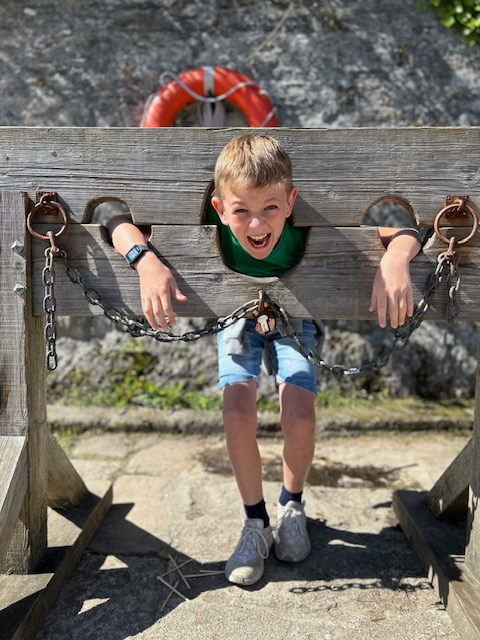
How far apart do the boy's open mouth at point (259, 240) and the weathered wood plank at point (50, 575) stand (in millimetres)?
1278

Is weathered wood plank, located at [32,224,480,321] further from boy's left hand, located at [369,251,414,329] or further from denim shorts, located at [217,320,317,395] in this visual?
denim shorts, located at [217,320,317,395]

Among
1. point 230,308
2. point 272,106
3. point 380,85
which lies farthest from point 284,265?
point 380,85

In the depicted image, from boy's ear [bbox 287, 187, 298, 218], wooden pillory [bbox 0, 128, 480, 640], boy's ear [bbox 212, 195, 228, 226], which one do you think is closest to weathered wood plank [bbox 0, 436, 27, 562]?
wooden pillory [bbox 0, 128, 480, 640]

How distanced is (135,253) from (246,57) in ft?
8.46

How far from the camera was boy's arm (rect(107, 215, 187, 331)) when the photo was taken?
2008 mm

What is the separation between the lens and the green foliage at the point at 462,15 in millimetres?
4086

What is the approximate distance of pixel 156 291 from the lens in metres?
2.01

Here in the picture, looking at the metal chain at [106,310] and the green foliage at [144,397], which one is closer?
the metal chain at [106,310]

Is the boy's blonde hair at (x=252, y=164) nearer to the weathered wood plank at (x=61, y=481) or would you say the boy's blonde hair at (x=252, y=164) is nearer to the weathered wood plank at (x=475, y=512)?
the weathered wood plank at (x=475, y=512)

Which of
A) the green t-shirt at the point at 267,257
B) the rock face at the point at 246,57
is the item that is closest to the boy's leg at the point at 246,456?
the green t-shirt at the point at 267,257

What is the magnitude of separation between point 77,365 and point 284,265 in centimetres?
237

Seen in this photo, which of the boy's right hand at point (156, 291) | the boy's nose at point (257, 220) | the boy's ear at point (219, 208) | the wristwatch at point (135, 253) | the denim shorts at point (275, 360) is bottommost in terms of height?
the denim shorts at point (275, 360)

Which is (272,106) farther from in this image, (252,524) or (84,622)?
(84,622)

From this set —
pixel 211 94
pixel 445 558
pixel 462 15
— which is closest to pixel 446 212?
pixel 445 558
